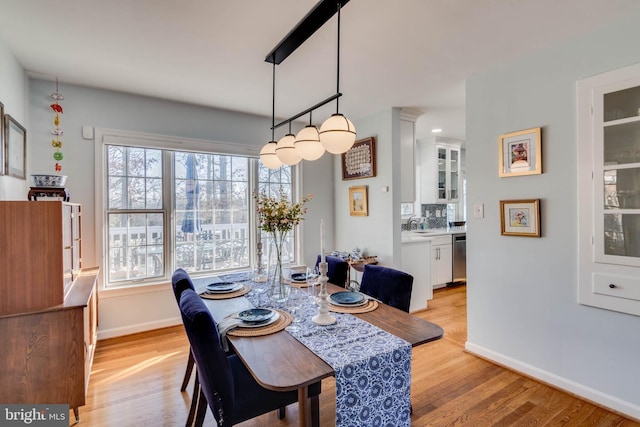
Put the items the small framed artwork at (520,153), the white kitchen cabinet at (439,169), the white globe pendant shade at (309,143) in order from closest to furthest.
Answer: the white globe pendant shade at (309,143) < the small framed artwork at (520,153) < the white kitchen cabinet at (439,169)

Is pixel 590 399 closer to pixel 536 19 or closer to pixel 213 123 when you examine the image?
pixel 536 19

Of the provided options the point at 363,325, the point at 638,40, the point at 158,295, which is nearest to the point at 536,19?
the point at 638,40

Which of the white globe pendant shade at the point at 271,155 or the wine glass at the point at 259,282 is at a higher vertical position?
the white globe pendant shade at the point at 271,155

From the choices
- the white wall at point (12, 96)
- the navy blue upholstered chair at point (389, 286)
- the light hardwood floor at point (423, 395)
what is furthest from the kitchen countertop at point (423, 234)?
the white wall at point (12, 96)

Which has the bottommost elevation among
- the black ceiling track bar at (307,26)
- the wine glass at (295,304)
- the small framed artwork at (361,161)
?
the wine glass at (295,304)

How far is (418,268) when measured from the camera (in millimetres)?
4031

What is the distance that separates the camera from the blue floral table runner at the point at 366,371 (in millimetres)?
1221

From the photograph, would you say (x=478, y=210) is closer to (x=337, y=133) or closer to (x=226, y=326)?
(x=337, y=133)

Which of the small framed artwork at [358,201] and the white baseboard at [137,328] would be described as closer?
the white baseboard at [137,328]

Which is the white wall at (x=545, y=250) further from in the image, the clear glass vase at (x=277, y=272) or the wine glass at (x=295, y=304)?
the clear glass vase at (x=277, y=272)

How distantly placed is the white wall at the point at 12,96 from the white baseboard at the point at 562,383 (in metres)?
3.89

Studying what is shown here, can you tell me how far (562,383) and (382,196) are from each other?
2.32 meters

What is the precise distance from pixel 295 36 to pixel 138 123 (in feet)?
7.42

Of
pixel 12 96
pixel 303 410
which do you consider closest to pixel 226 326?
pixel 303 410
